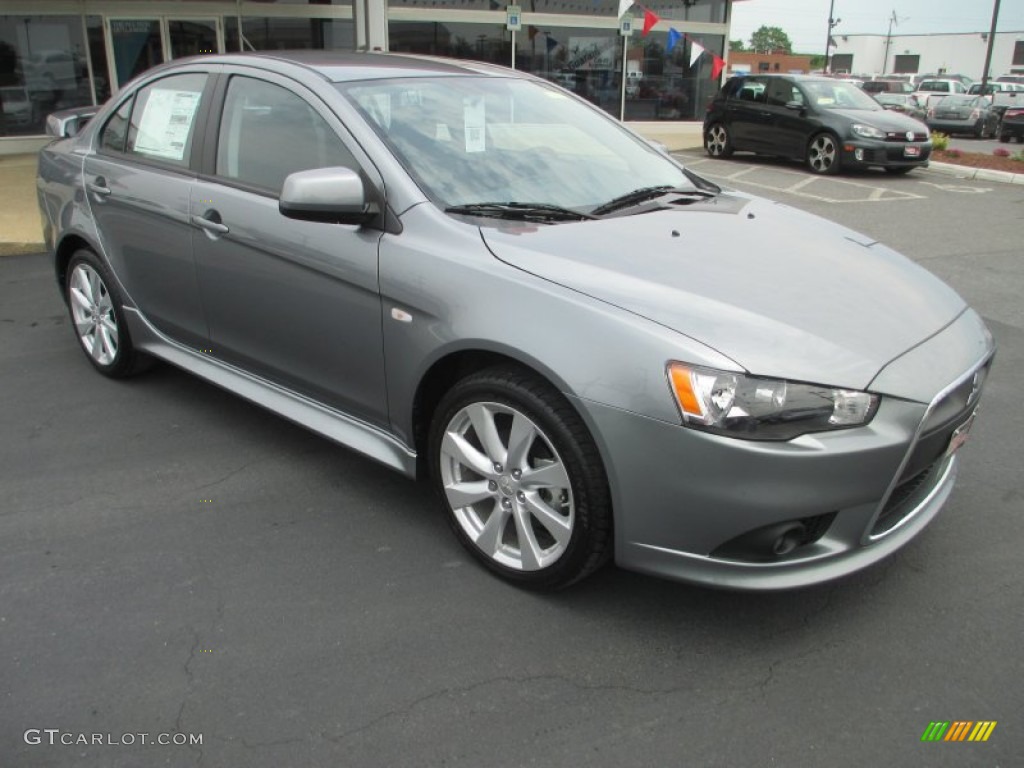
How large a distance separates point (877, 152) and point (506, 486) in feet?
42.0

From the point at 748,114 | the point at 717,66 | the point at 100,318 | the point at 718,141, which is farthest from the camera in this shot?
the point at 717,66

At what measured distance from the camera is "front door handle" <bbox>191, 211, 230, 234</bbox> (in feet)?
11.8

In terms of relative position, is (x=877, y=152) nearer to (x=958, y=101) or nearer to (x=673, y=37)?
(x=673, y=37)

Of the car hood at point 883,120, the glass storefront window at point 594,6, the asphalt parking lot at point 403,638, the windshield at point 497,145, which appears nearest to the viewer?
the asphalt parking lot at point 403,638

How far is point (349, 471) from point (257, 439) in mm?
588

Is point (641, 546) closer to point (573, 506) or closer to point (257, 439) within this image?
point (573, 506)

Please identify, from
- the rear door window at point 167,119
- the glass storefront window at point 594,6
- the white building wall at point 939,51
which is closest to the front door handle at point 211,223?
the rear door window at point 167,119

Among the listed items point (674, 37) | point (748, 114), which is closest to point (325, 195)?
point (748, 114)

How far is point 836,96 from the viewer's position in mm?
14656

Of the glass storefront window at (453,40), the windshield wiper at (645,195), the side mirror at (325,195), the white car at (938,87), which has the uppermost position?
the glass storefront window at (453,40)

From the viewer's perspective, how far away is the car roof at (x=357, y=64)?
11.6ft

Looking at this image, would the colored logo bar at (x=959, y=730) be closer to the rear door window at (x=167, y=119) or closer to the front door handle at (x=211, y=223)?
the front door handle at (x=211, y=223)

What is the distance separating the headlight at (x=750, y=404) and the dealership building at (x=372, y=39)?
13.9 meters

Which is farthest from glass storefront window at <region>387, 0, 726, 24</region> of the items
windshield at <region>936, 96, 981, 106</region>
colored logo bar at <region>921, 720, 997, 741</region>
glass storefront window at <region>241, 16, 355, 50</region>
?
colored logo bar at <region>921, 720, 997, 741</region>
